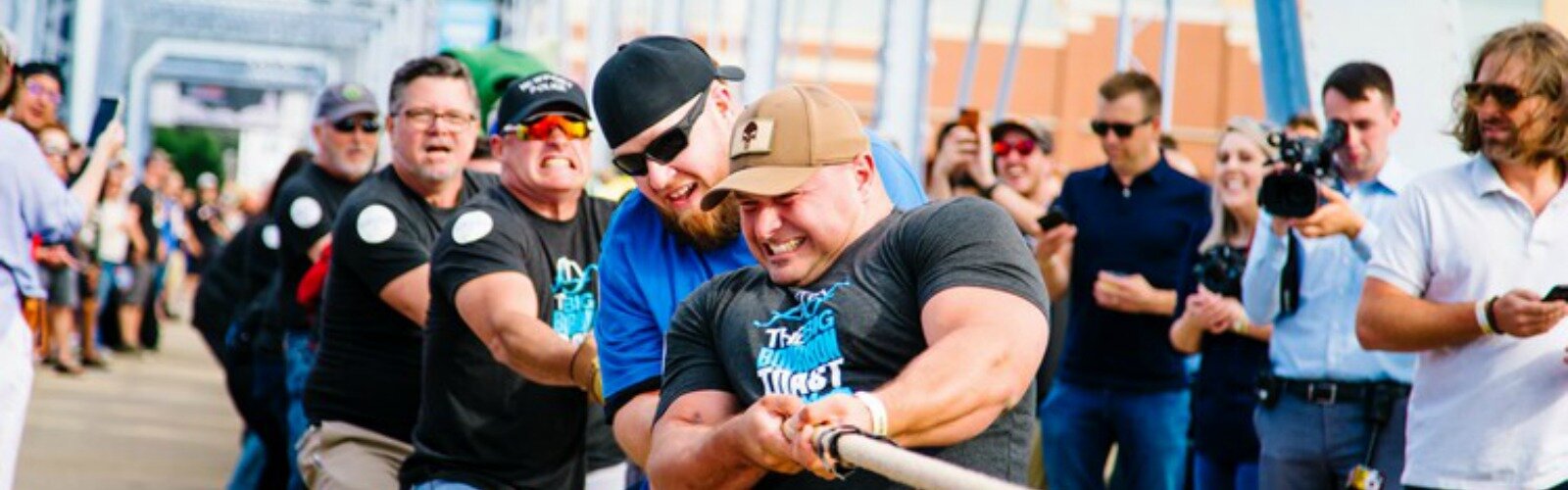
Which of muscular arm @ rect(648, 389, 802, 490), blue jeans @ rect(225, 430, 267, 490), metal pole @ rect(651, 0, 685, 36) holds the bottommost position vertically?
blue jeans @ rect(225, 430, 267, 490)

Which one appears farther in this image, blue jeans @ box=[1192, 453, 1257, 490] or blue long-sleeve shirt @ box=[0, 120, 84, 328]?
blue jeans @ box=[1192, 453, 1257, 490]

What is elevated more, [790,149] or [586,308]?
[790,149]

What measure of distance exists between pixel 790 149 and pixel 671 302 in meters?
0.99

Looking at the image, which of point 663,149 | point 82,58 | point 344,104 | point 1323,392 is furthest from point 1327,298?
point 82,58

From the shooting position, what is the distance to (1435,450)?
18.0 ft

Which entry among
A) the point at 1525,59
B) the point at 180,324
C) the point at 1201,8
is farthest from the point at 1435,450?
the point at 1201,8

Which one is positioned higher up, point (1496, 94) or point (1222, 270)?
point (1496, 94)

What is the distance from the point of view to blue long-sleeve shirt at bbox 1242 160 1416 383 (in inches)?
263

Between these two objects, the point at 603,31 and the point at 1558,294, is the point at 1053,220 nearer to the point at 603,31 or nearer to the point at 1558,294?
the point at 1558,294

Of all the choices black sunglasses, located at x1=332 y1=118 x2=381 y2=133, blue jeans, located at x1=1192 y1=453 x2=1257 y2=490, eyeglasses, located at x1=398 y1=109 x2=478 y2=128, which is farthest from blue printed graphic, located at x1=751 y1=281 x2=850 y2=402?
black sunglasses, located at x1=332 y1=118 x2=381 y2=133

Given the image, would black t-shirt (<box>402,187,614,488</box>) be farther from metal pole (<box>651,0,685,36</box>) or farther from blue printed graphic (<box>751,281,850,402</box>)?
metal pole (<box>651,0,685,36</box>)

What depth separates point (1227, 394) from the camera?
7844 mm

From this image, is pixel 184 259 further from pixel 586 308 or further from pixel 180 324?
pixel 586 308

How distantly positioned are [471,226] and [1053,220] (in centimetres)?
292
